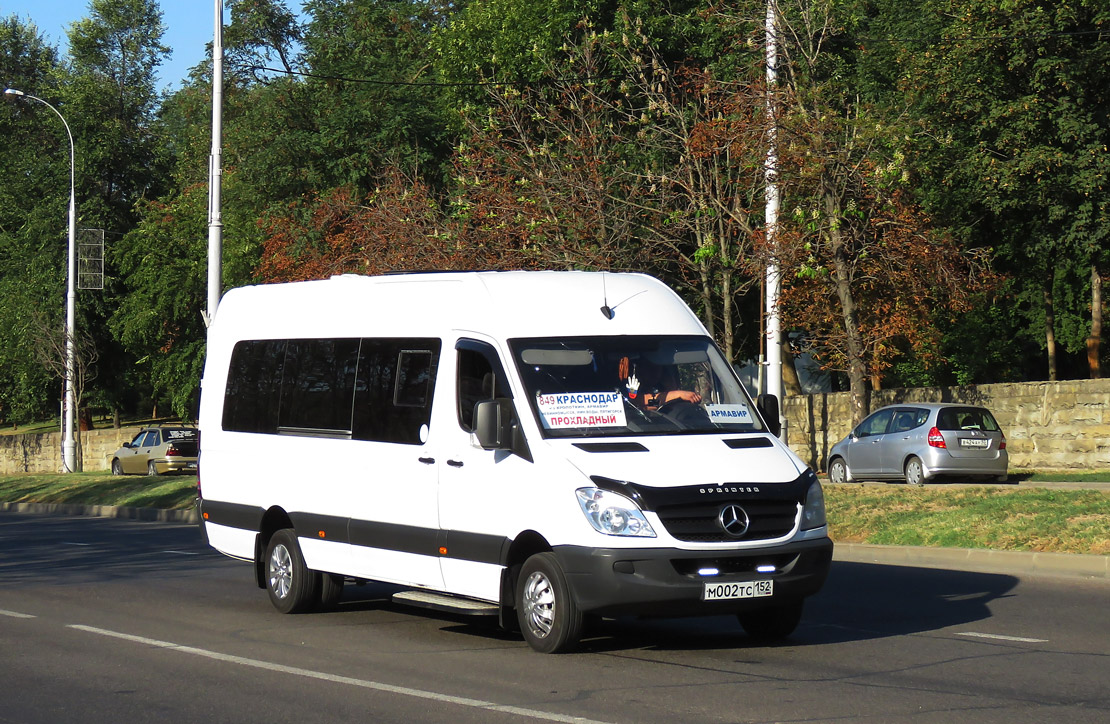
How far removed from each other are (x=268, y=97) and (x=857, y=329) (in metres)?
21.5

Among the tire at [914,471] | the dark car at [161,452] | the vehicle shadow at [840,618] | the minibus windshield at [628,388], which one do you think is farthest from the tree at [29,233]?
the minibus windshield at [628,388]

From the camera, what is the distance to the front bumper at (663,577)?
865 cm

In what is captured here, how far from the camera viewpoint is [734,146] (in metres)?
24.5

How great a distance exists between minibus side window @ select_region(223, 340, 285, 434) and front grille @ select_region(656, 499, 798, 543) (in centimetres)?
450

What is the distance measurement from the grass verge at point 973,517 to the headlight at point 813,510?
21.2ft

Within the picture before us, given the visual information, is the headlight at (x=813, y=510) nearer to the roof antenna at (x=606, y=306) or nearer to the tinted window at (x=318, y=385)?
the roof antenna at (x=606, y=306)

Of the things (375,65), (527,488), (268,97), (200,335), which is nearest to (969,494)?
(527,488)

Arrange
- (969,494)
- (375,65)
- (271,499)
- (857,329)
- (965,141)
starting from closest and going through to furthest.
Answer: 1. (271,499)
2. (969,494)
3. (857,329)
4. (965,141)
5. (375,65)

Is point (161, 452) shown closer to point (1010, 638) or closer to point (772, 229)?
point (772, 229)

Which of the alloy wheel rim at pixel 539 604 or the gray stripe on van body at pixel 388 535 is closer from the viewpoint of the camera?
the alloy wheel rim at pixel 539 604

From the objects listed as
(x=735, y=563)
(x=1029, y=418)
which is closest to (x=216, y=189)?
(x=1029, y=418)

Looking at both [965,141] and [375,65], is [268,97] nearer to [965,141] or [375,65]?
[375,65]

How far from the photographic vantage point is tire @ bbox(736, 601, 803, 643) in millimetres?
9672

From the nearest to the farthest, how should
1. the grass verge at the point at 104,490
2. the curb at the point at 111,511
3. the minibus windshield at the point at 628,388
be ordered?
the minibus windshield at the point at 628,388
the curb at the point at 111,511
the grass verge at the point at 104,490
